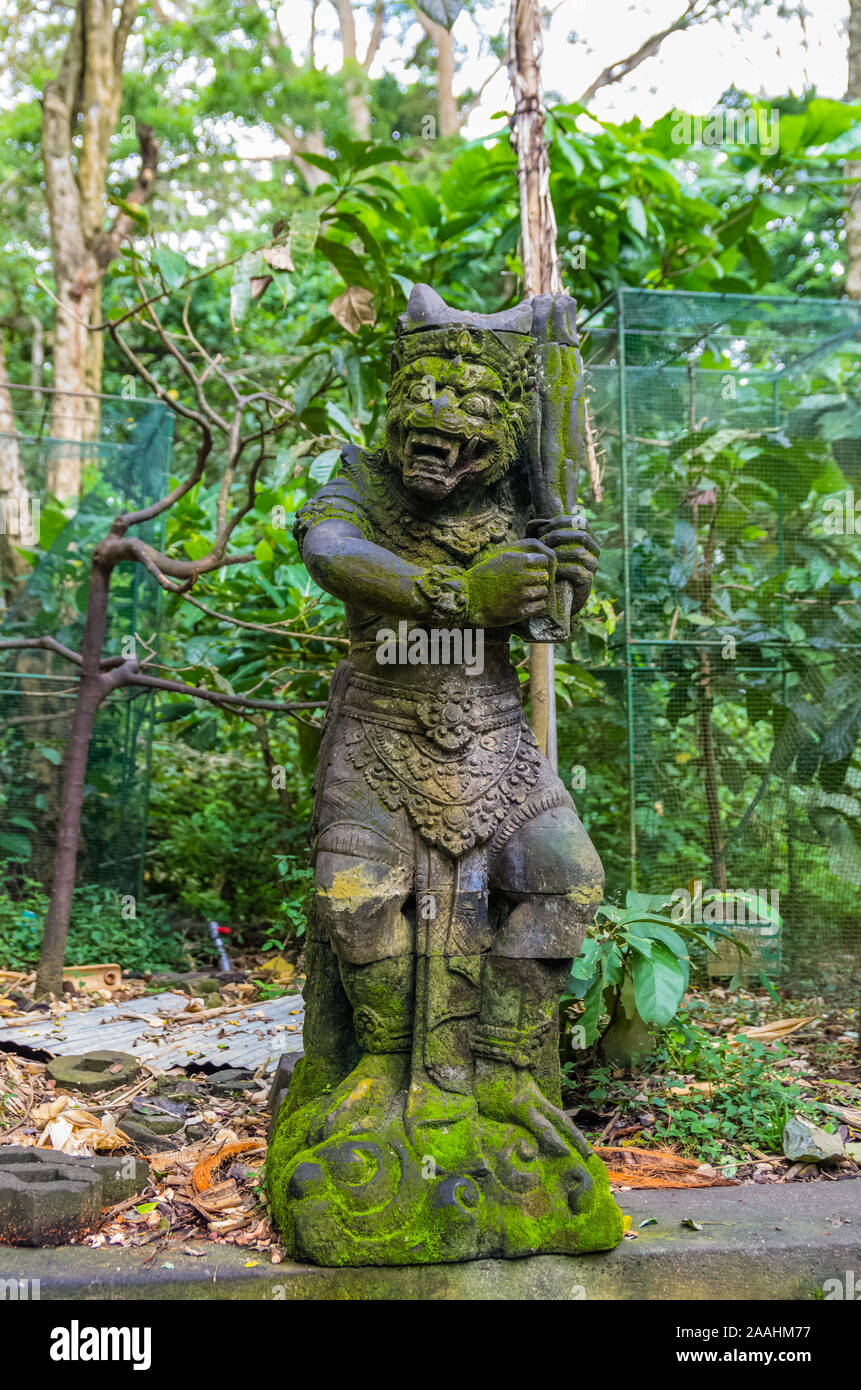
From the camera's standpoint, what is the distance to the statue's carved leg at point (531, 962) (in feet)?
9.31

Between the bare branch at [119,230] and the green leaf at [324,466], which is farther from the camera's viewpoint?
the bare branch at [119,230]

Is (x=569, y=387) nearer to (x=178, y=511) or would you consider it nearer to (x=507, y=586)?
(x=507, y=586)

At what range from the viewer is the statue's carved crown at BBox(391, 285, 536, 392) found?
2910 millimetres

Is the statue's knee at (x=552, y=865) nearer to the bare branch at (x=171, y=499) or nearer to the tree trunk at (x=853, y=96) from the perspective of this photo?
the bare branch at (x=171, y=499)

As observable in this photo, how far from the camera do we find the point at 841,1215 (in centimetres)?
294

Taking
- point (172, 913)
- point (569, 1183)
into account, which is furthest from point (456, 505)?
point (172, 913)

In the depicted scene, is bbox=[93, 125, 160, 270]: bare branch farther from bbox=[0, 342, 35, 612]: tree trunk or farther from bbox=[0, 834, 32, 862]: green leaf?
bbox=[0, 834, 32, 862]: green leaf

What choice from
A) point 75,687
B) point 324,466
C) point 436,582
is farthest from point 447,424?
point 75,687

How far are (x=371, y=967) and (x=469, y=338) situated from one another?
1.65 m

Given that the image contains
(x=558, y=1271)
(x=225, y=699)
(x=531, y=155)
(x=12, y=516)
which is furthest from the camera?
(x=12, y=516)

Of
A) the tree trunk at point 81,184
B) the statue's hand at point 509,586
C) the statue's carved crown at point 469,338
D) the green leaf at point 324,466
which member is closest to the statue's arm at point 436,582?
the statue's hand at point 509,586

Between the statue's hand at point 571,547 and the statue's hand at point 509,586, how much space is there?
10cm

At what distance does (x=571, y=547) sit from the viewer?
2938 mm

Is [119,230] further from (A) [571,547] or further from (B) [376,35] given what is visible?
(B) [376,35]
